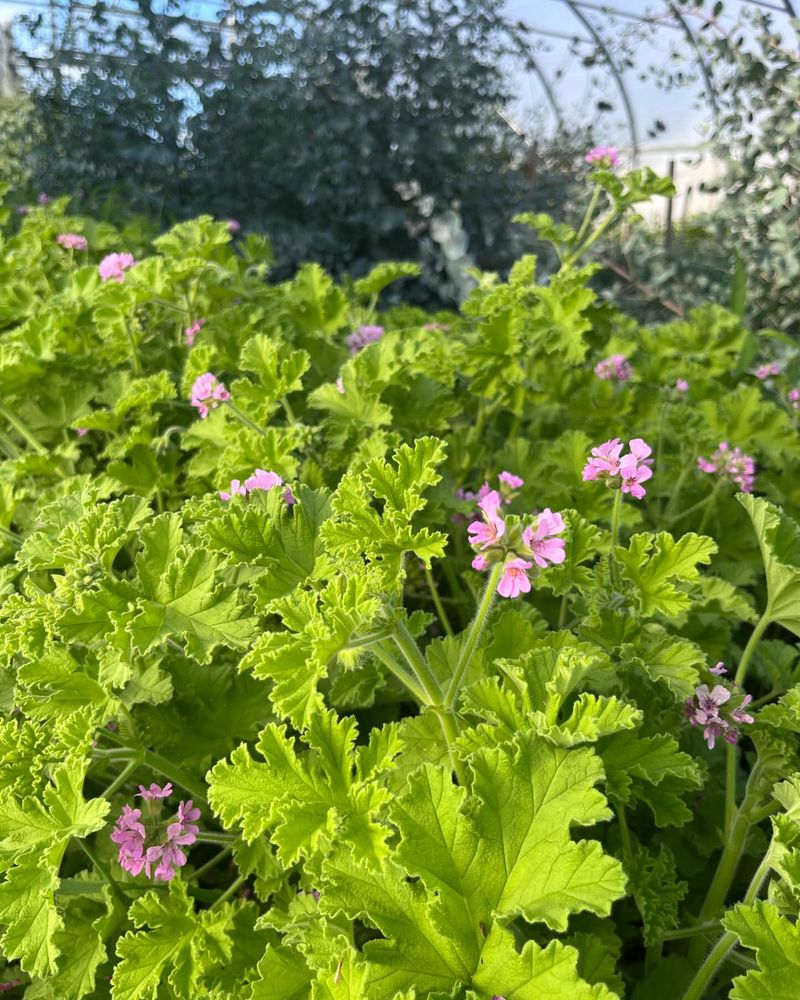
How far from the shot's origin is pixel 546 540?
3.82 ft

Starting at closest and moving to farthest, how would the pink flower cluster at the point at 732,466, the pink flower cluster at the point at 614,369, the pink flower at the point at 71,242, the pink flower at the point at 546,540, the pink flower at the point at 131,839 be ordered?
the pink flower at the point at 546,540
the pink flower at the point at 131,839
the pink flower cluster at the point at 732,466
the pink flower cluster at the point at 614,369
the pink flower at the point at 71,242

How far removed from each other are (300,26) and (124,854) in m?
8.00

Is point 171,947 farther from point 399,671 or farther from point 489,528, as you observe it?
point 489,528

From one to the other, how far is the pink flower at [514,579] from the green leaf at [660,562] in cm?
39

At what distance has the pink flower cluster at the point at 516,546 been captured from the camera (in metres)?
1.09

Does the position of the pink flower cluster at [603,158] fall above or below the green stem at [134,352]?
above

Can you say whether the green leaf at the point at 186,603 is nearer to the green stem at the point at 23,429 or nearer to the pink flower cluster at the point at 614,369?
the green stem at the point at 23,429

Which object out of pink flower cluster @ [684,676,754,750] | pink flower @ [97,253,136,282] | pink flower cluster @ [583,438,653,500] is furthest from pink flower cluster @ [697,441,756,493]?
pink flower @ [97,253,136,282]

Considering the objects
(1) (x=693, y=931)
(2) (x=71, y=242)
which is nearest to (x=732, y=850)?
(1) (x=693, y=931)

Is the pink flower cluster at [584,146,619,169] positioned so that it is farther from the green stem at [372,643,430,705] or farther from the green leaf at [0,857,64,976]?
the green leaf at [0,857,64,976]

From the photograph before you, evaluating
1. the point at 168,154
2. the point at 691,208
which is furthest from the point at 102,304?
the point at 691,208

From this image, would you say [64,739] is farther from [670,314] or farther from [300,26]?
[300,26]

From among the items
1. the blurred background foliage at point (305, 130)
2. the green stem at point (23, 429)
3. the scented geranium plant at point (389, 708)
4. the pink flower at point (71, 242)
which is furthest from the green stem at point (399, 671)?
the blurred background foliage at point (305, 130)

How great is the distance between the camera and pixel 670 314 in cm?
549
